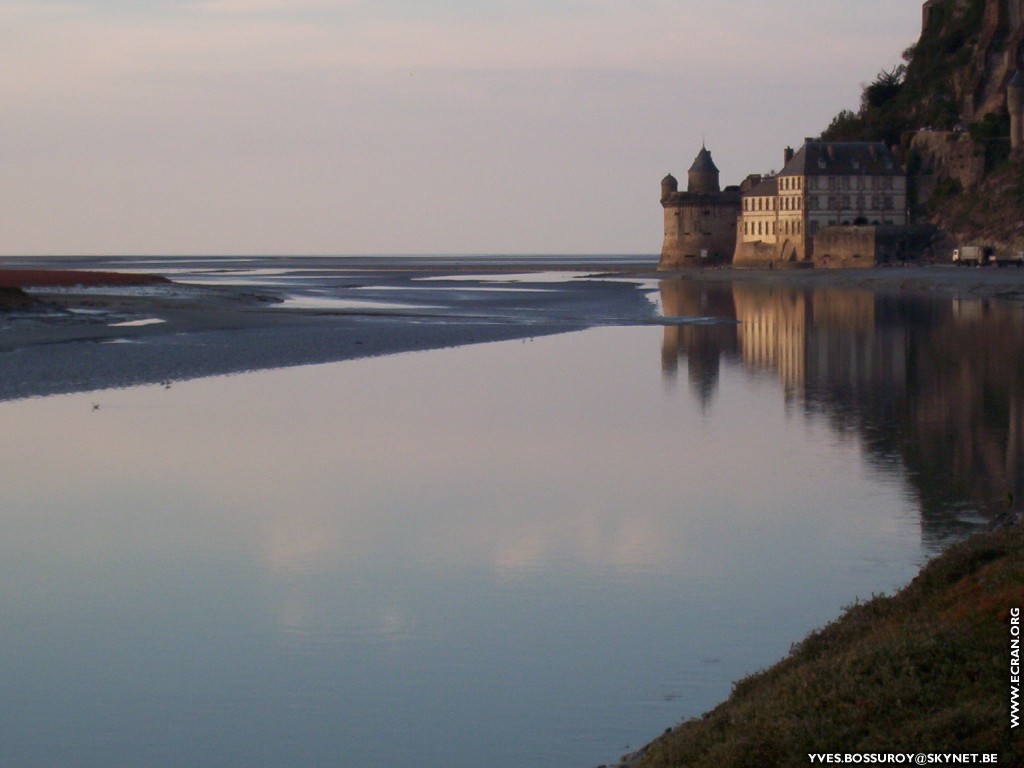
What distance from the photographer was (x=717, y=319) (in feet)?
181

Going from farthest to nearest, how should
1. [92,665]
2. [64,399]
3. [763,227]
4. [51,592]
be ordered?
[763,227] < [64,399] < [51,592] < [92,665]

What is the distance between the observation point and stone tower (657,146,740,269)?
111375 millimetres

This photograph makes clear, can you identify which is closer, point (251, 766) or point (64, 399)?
point (251, 766)

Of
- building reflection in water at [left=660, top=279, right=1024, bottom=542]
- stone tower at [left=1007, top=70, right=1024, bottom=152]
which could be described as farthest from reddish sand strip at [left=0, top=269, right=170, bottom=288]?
stone tower at [left=1007, top=70, right=1024, bottom=152]

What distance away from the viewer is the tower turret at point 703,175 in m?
113

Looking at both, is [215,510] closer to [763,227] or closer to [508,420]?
[508,420]

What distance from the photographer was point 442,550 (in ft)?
51.0

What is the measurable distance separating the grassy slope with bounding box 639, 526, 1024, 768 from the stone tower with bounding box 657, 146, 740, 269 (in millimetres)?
103054

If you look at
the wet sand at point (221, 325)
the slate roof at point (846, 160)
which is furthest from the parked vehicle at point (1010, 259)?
the wet sand at point (221, 325)

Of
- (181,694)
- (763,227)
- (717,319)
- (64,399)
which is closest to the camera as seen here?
(181,694)

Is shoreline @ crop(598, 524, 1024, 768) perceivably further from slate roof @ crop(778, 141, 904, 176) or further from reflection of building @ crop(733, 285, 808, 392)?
slate roof @ crop(778, 141, 904, 176)

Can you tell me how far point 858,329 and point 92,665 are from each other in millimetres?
38677

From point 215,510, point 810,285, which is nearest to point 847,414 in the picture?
point 215,510

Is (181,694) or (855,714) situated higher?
(855,714)
